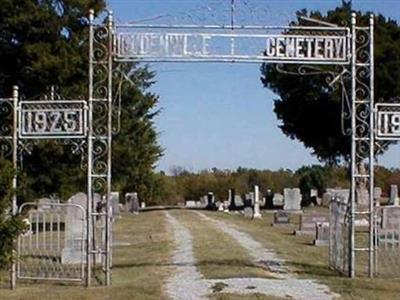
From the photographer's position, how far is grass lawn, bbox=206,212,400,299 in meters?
15.3

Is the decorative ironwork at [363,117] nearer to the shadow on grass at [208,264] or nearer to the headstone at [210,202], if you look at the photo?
the shadow on grass at [208,264]

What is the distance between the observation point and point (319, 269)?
18.9 meters

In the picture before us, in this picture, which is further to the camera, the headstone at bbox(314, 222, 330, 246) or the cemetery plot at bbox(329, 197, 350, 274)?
the headstone at bbox(314, 222, 330, 246)

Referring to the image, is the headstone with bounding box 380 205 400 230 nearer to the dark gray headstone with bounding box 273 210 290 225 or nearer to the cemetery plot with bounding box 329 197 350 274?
the cemetery plot with bounding box 329 197 350 274

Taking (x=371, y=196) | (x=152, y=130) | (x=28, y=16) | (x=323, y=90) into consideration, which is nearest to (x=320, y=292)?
(x=371, y=196)

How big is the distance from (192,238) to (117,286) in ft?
37.1

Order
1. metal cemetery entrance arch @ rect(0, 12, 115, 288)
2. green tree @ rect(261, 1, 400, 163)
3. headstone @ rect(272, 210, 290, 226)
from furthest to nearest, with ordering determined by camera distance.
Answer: green tree @ rect(261, 1, 400, 163) < headstone @ rect(272, 210, 290, 226) < metal cemetery entrance arch @ rect(0, 12, 115, 288)

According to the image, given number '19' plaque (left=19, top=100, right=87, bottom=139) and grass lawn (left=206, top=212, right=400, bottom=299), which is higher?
number '19' plaque (left=19, top=100, right=87, bottom=139)

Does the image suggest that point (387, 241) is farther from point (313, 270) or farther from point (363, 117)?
point (363, 117)

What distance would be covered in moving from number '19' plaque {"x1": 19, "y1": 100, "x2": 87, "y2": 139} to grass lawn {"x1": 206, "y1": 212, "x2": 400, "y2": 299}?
4.77 meters

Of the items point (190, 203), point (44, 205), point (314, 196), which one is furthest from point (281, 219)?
point (190, 203)

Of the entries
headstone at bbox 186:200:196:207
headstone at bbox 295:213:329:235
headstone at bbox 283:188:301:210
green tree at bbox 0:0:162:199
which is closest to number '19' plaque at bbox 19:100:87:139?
green tree at bbox 0:0:162:199

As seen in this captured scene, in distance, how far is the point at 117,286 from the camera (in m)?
15.9

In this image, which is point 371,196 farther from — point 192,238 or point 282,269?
point 192,238
